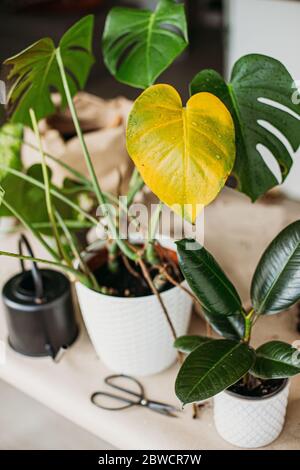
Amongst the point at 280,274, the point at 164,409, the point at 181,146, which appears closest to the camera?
the point at 181,146

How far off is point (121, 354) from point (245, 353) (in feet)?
0.80

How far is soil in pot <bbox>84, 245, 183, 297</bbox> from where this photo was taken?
35.3 inches

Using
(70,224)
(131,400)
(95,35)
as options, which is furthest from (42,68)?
(95,35)

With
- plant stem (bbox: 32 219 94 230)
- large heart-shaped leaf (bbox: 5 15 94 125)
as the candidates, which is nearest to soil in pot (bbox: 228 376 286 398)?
plant stem (bbox: 32 219 94 230)

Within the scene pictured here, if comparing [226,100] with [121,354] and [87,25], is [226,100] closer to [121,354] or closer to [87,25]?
[87,25]

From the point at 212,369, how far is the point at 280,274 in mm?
143

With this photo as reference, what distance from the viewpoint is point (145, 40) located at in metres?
0.86

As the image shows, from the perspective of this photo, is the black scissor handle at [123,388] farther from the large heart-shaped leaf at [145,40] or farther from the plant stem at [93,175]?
the large heart-shaped leaf at [145,40]

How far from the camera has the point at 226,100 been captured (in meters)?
0.76

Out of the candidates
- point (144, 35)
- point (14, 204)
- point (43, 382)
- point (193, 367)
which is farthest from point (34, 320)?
point (144, 35)

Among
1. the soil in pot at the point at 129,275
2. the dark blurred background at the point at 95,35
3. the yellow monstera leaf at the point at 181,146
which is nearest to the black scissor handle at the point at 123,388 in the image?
the soil in pot at the point at 129,275

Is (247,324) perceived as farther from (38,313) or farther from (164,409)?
(38,313)

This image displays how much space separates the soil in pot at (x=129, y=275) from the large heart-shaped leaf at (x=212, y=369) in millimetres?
192

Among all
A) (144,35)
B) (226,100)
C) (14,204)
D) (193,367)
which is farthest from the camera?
(14,204)
